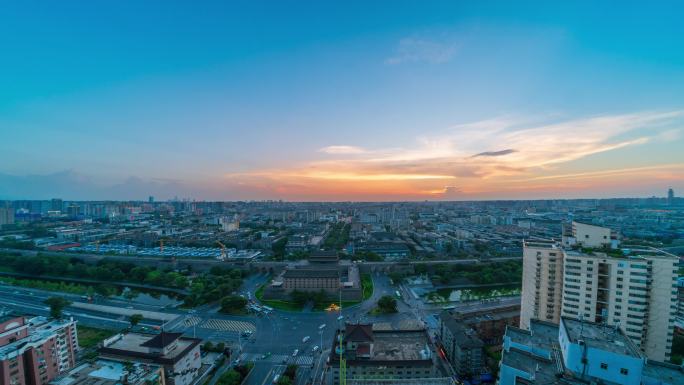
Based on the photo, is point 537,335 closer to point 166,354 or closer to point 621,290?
point 621,290

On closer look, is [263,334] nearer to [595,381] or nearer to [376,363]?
[376,363]

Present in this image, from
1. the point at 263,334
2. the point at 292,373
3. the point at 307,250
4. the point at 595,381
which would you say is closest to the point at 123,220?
the point at 307,250

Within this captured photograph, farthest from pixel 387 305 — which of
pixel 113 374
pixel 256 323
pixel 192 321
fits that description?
pixel 113 374

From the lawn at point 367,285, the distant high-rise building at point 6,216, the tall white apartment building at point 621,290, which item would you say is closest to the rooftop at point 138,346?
the lawn at point 367,285

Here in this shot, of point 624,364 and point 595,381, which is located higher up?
point 624,364

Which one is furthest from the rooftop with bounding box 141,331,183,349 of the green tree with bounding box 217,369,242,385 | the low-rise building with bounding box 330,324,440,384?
the low-rise building with bounding box 330,324,440,384
